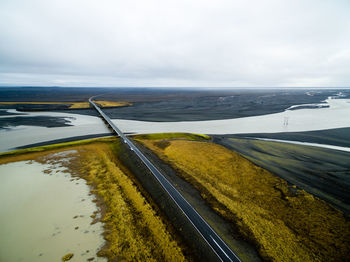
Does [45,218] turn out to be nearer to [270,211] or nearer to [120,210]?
[120,210]

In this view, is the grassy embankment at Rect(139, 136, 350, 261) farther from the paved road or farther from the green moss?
the green moss

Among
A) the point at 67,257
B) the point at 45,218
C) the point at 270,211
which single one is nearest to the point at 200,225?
the point at 270,211

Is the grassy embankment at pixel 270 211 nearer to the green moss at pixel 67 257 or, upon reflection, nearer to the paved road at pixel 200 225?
the paved road at pixel 200 225

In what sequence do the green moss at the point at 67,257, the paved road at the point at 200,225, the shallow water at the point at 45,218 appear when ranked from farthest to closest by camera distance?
the shallow water at the point at 45,218 < the paved road at the point at 200,225 < the green moss at the point at 67,257

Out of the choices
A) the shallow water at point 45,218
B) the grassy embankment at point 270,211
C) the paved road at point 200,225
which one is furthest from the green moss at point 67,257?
the grassy embankment at point 270,211

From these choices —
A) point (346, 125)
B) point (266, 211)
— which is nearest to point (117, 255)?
point (266, 211)

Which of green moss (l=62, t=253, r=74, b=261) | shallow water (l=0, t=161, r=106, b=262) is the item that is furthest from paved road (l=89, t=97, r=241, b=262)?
green moss (l=62, t=253, r=74, b=261)
